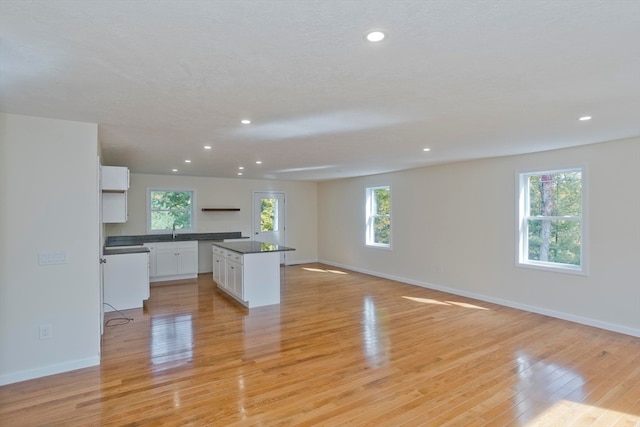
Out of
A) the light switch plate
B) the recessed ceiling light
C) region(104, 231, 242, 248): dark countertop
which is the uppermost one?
the recessed ceiling light

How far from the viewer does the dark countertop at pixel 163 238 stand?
23.4 ft

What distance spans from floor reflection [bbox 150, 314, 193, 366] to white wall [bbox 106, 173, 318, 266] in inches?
144

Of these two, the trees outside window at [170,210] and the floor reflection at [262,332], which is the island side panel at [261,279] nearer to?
the floor reflection at [262,332]

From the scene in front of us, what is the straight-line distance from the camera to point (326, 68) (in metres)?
2.14

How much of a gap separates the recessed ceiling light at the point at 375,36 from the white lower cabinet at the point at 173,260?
6.66 m

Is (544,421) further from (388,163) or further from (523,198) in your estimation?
(388,163)

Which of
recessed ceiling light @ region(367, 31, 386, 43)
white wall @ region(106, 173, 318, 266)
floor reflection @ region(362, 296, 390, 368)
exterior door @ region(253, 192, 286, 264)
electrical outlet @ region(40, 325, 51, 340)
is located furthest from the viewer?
exterior door @ region(253, 192, 286, 264)

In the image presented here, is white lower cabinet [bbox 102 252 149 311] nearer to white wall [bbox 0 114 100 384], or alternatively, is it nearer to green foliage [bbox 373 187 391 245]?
white wall [bbox 0 114 100 384]

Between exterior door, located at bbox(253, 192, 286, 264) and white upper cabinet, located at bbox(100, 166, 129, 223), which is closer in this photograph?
white upper cabinet, located at bbox(100, 166, 129, 223)

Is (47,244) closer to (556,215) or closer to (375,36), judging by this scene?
(375,36)

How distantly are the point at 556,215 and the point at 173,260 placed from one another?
22.8 feet

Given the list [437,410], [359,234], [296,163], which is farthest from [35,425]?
[359,234]

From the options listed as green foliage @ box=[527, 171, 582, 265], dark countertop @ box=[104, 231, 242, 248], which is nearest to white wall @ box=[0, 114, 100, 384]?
dark countertop @ box=[104, 231, 242, 248]

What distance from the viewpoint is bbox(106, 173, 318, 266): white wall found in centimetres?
765
